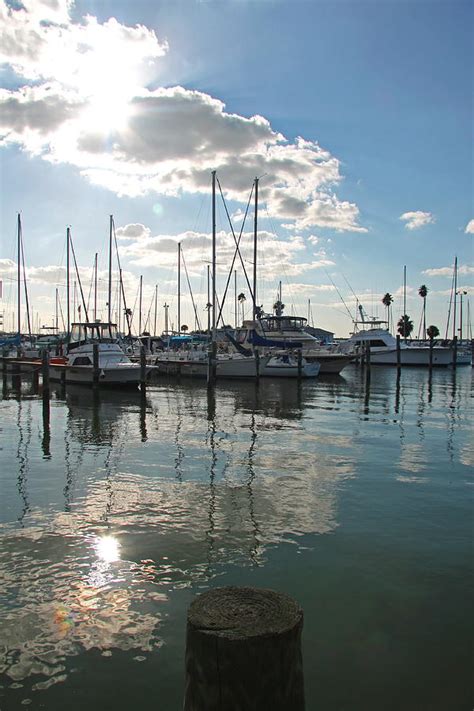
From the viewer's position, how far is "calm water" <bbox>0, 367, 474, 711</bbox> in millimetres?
5191

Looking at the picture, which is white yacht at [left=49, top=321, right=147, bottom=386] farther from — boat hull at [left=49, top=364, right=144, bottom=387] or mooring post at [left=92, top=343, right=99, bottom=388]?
mooring post at [left=92, top=343, right=99, bottom=388]

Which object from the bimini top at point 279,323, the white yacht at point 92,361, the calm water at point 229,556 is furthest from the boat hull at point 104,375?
the bimini top at point 279,323

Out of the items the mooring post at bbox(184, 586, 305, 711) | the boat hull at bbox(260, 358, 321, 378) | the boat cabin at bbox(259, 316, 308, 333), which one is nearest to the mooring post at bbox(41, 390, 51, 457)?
the mooring post at bbox(184, 586, 305, 711)

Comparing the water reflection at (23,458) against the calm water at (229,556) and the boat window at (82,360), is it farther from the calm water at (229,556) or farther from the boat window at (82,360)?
the boat window at (82,360)

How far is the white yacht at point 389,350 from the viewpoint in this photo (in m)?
64.0

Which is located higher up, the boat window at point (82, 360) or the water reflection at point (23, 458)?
the boat window at point (82, 360)

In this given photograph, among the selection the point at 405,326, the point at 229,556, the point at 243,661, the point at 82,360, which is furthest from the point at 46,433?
the point at 405,326

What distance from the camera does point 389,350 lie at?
66438 millimetres

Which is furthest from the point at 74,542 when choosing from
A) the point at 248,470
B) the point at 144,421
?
the point at 144,421

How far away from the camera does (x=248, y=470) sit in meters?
13.3

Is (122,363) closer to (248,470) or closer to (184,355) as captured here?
(184,355)

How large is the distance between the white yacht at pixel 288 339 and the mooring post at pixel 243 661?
4320cm

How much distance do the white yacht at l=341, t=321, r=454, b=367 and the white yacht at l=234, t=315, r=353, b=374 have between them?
10.2m

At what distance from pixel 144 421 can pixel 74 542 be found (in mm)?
13810
